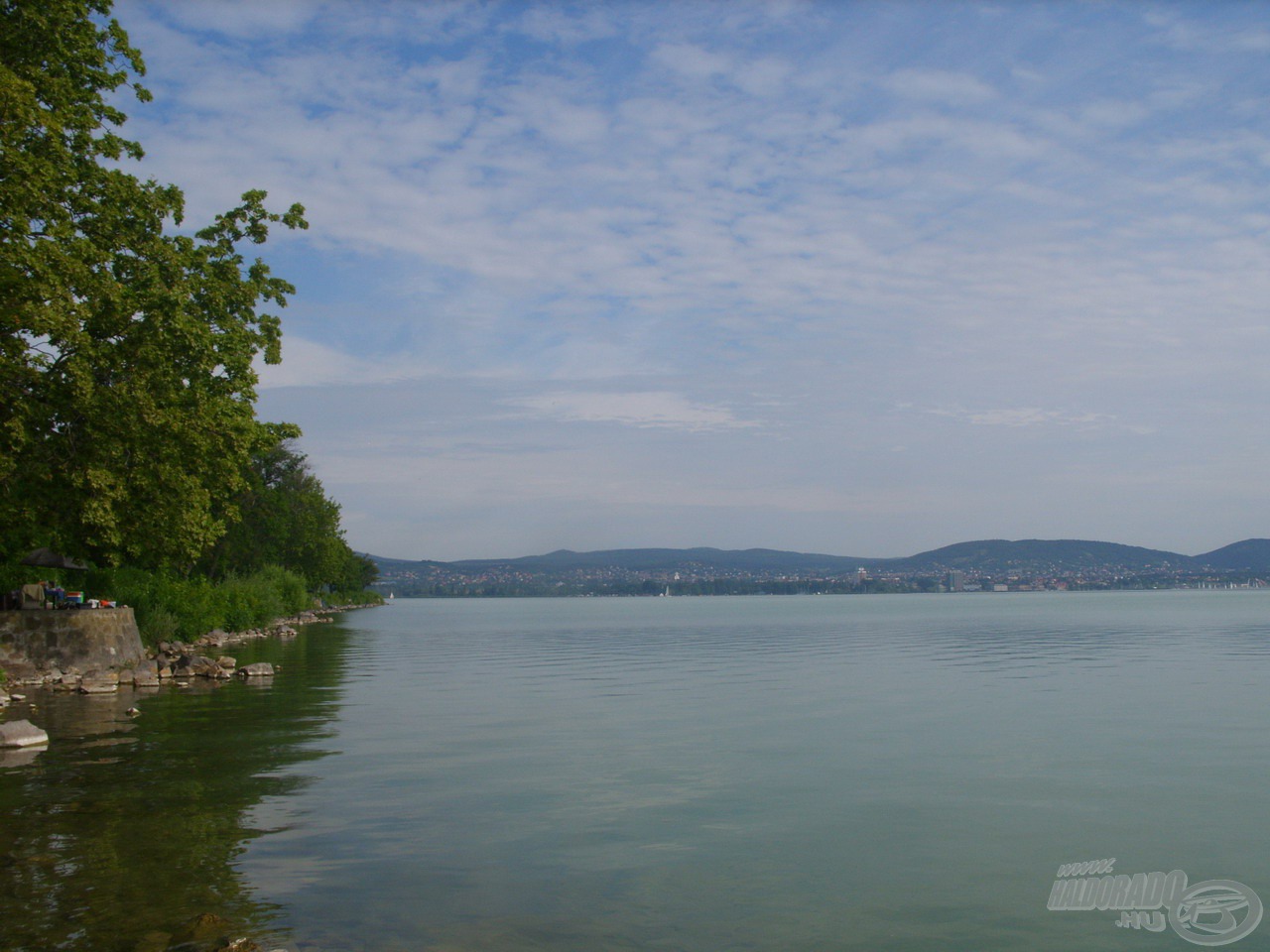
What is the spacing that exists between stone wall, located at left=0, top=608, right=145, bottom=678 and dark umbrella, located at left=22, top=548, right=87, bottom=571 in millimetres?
2661

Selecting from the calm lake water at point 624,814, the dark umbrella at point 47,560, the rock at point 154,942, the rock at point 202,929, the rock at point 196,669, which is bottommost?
the calm lake water at point 624,814

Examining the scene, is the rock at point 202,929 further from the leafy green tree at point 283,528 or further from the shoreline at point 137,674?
the leafy green tree at point 283,528

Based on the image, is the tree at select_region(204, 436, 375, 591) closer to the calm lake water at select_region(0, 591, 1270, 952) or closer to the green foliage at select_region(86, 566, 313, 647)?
the green foliage at select_region(86, 566, 313, 647)

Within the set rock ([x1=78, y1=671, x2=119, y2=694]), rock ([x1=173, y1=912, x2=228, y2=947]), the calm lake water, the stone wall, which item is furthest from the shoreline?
rock ([x1=173, y1=912, x2=228, y2=947])

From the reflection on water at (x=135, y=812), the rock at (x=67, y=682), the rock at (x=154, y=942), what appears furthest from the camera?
the rock at (x=67, y=682)

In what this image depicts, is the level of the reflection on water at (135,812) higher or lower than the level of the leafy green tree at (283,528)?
lower

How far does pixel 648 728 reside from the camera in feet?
81.9

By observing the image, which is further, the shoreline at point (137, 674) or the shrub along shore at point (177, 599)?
the shrub along shore at point (177, 599)

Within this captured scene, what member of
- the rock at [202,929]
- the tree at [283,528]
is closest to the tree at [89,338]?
the rock at [202,929]

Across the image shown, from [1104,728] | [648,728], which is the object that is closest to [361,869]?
[648,728]

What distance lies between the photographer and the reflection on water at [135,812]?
10359 millimetres

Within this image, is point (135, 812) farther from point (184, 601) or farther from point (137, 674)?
point (184, 601)

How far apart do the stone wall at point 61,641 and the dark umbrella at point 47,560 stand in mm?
2661

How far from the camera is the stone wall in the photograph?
106ft
